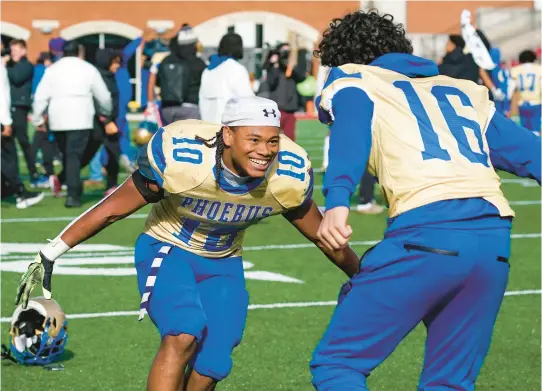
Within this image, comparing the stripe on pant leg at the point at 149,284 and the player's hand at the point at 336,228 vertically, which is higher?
the player's hand at the point at 336,228

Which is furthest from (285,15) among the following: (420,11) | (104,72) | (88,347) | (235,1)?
(88,347)

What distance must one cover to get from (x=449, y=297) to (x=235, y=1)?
40.7 meters

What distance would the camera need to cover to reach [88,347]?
24.2 feet

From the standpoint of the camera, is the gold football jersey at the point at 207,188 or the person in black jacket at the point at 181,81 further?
the person in black jacket at the point at 181,81

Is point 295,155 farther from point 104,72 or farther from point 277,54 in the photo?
point 277,54

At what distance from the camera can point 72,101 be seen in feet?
44.6

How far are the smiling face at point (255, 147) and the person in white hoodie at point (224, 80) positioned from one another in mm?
7011

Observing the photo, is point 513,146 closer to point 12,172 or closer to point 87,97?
point 87,97

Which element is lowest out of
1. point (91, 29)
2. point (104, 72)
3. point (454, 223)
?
point (91, 29)

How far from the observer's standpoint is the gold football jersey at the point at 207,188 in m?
5.21

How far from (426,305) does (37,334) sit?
125 inches

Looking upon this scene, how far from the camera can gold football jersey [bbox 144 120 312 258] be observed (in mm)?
5211

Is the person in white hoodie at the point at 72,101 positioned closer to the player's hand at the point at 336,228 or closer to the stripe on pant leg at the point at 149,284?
the stripe on pant leg at the point at 149,284

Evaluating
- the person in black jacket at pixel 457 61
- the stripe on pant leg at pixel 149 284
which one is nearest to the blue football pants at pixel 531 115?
the person in black jacket at pixel 457 61
